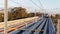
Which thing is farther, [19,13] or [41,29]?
[19,13]

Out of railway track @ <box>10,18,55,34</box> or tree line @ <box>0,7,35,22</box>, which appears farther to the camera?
tree line @ <box>0,7,35,22</box>

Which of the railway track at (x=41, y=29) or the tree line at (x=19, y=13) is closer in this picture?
the railway track at (x=41, y=29)

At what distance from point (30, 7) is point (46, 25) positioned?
852 millimetres

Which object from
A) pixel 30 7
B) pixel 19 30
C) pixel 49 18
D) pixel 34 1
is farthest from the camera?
pixel 30 7

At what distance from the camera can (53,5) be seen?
2.89 metres

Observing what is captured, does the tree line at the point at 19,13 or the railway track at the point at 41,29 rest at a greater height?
Result: the tree line at the point at 19,13

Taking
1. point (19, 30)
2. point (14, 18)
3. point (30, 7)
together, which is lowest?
point (19, 30)

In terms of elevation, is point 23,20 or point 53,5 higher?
point 53,5

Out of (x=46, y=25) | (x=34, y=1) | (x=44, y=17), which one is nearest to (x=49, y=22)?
(x=46, y=25)

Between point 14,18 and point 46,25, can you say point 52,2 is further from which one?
point 14,18

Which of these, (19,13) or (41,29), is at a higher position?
(19,13)

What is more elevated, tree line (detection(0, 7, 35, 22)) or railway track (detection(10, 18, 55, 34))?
tree line (detection(0, 7, 35, 22))

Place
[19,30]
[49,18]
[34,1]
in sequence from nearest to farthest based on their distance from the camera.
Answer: [19,30]
[49,18]
[34,1]

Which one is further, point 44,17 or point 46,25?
point 44,17
